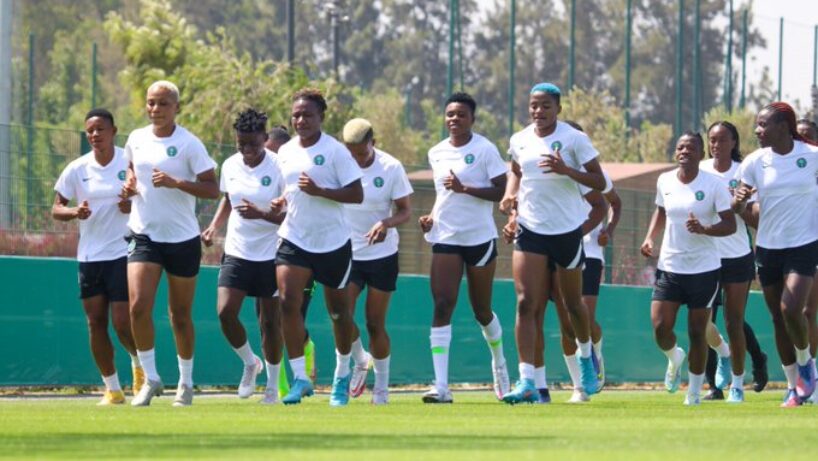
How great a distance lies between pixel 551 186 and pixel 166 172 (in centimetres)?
280

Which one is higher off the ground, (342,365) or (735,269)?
(735,269)

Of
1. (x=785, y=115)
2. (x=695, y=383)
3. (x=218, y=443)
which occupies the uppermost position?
(x=785, y=115)

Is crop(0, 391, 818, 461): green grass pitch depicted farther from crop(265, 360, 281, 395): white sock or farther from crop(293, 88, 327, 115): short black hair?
crop(293, 88, 327, 115): short black hair

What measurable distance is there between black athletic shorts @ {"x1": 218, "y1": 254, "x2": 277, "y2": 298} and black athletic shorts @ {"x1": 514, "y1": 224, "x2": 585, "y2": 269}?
1.99 metres

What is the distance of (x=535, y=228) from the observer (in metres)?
16.3

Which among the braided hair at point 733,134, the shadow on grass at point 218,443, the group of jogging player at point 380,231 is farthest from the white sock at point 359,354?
the shadow on grass at point 218,443

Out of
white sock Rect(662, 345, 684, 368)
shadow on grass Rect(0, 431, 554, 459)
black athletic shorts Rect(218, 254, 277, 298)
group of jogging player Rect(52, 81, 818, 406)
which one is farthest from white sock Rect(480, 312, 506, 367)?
shadow on grass Rect(0, 431, 554, 459)

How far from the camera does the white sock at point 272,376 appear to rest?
55.5 ft

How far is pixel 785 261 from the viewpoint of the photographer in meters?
16.8

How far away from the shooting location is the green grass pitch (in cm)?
1048

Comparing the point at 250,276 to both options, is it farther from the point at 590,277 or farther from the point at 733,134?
the point at 733,134

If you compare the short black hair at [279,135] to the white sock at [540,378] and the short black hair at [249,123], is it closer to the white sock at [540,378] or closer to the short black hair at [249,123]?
the short black hair at [249,123]

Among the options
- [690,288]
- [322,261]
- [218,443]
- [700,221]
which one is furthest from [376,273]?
[218,443]

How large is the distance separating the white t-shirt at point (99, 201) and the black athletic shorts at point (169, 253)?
26.6 inches
